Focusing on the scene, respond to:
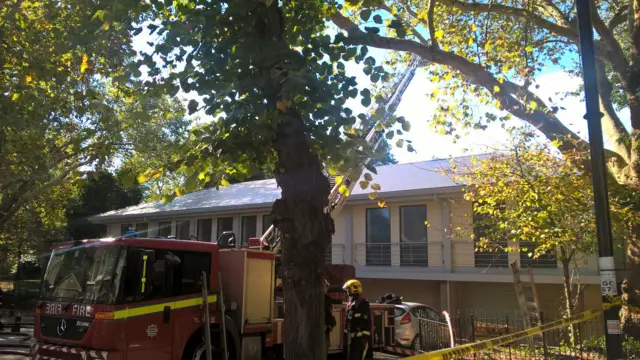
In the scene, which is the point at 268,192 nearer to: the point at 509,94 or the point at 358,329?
the point at 509,94

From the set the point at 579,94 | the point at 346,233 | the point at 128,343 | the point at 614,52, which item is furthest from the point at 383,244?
the point at 128,343

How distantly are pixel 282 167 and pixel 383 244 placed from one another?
559 inches

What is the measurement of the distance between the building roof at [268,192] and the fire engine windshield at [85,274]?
6.44 m

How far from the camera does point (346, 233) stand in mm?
19312

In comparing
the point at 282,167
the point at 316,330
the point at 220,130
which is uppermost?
the point at 220,130

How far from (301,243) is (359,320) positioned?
4.00m

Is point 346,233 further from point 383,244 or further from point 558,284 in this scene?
point 558,284

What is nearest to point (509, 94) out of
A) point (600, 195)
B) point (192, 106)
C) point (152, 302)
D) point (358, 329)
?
point (600, 195)

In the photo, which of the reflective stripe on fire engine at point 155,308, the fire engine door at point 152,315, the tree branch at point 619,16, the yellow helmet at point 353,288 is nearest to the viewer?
the reflective stripe on fire engine at point 155,308

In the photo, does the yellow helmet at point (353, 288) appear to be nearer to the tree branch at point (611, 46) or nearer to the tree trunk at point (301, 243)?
the tree trunk at point (301, 243)

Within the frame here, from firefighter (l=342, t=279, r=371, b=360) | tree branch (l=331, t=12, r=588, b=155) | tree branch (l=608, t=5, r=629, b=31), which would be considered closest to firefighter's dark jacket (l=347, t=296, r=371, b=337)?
firefighter (l=342, t=279, r=371, b=360)

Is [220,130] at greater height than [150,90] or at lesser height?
lesser

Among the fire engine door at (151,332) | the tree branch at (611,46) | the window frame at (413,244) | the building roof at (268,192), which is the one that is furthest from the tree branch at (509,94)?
the window frame at (413,244)

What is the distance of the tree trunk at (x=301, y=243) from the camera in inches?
175
